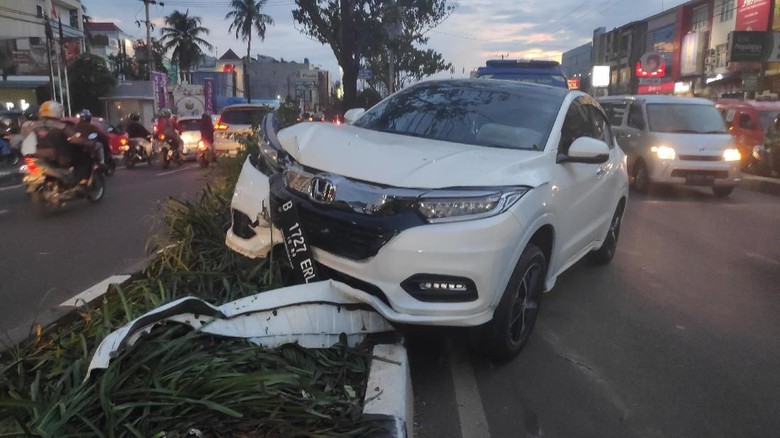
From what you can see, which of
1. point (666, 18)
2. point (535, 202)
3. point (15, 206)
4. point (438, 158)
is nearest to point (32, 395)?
point (438, 158)

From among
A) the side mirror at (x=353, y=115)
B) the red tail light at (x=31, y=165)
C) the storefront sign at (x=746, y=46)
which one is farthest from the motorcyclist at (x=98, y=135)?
the storefront sign at (x=746, y=46)

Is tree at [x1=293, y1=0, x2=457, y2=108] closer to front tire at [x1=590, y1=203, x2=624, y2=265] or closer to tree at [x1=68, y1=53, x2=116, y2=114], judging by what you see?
front tire at [x1=590, y1=203, x2=624, y2=265]

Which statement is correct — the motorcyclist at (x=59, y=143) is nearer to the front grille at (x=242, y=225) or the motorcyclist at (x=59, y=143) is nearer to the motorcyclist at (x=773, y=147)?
the front grille at (x=242, y=225)

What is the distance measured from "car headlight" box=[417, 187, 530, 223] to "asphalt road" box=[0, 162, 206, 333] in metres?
2.64

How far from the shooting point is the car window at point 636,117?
43.5 ft

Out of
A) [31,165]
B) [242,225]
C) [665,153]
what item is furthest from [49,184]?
[665,153]

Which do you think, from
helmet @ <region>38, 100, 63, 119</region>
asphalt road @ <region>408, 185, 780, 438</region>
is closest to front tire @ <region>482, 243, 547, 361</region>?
asphalt road @ <region>408, 185, 780, 438</region>

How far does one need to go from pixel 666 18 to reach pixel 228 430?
179ft

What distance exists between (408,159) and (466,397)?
4.57 feet

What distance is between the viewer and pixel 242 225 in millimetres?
4523

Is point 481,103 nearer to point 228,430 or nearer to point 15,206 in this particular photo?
point 228,430

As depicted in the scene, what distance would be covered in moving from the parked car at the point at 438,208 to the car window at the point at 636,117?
8860mm

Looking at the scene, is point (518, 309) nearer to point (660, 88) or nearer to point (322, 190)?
point (322, 190)

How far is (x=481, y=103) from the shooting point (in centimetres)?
525
